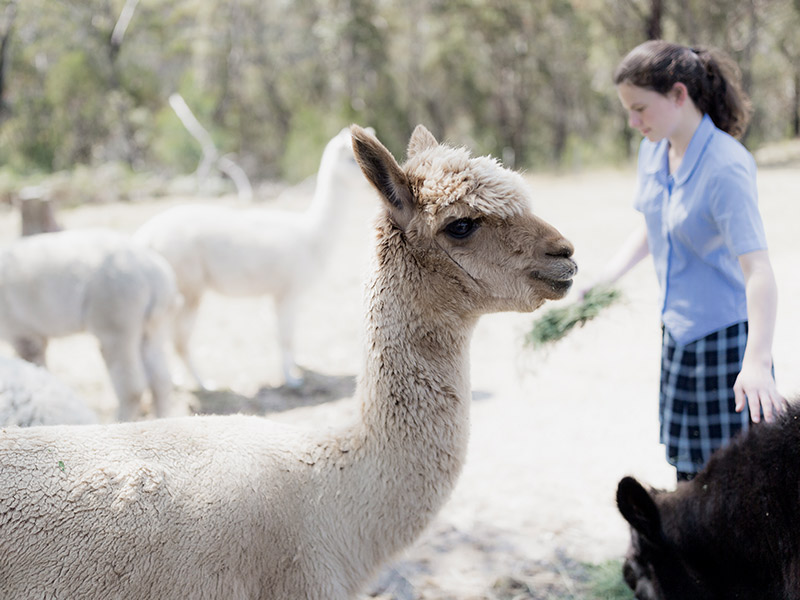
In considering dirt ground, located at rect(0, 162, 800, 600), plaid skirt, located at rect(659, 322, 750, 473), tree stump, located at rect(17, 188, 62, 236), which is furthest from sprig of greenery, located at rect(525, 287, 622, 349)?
tree stump, located at rect(17, 188, 62, 236)

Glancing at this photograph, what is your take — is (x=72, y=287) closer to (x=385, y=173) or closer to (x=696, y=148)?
(x=385, y=173)

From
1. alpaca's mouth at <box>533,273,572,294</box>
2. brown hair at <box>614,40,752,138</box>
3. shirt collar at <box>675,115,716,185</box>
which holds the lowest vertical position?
alpaca's mouth at <box>533,273,572,294</box>

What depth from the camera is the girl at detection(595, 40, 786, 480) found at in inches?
96.4

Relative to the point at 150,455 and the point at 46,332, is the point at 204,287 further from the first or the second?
the point at 150,455

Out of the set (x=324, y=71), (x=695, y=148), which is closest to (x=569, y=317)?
(x=695, y=148)

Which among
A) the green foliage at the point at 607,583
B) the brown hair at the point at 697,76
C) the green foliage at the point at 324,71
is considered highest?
the green foliage at the point at 324,71

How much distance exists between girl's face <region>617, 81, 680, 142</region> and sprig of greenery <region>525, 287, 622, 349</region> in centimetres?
80

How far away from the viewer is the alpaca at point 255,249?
6.12m

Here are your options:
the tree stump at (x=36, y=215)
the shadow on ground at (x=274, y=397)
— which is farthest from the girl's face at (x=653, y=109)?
the tree stump at (x=36, y=215)

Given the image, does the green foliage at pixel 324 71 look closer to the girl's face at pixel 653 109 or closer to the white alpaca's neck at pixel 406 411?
the girl's face at pixel 653 109

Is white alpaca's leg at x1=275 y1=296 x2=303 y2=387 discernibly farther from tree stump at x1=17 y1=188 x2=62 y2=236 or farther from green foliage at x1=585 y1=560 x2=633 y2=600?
green foliage at x1=585 y1=560 x2=633 y2=600

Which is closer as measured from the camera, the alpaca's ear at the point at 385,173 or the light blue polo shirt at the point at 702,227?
the alpaca's ear at the point at 385,173

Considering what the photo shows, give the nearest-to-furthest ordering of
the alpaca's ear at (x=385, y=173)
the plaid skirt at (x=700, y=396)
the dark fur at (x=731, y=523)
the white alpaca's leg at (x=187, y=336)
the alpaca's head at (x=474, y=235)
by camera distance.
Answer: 1. the alpaca's ear at (x=385, y=173)
2. the alpaca's head at (x=474, y=235)
3. the dark fur at (x=731, y=523)
4. the plaid skirt at (x=700, y=396)
5. the white alpaca's leg at (x=187, y=336)

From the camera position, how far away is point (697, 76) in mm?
2643
